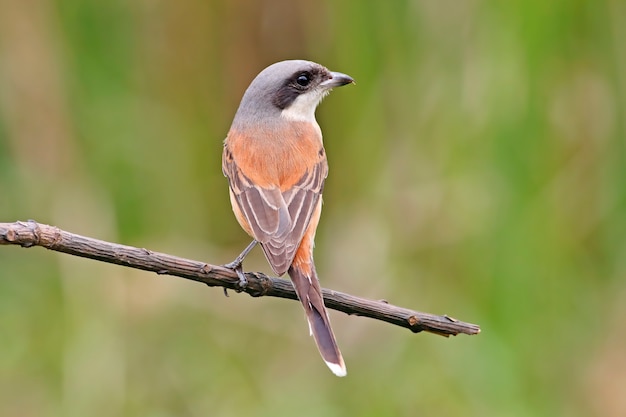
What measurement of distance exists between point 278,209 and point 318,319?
2.01ft

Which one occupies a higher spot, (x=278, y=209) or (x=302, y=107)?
(x=302, y=107)

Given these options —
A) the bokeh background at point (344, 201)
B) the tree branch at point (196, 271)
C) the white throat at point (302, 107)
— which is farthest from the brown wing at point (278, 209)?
the bokeh background at point (344, 201)

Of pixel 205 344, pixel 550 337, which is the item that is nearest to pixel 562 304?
pixel 550 337

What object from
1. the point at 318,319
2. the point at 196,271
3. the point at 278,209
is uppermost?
the point at 196,271

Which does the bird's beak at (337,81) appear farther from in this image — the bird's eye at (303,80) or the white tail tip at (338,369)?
the white tail tip at (338,369)

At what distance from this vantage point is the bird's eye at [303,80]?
14.7ft

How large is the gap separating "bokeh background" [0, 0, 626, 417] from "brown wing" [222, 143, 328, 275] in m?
1.28

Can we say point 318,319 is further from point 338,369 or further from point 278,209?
point 278,209

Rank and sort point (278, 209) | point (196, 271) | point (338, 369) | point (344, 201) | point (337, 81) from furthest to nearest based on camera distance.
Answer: point (344, 201) < point (337, 81) < point (278, 209) < point (338, 369) < point (196, 271)

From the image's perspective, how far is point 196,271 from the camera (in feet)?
9.64

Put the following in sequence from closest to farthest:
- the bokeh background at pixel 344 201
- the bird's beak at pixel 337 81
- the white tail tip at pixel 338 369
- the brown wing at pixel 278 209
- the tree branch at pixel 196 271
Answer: the tree branch at pixel 196 271 < the white tail tip at pixel 338 369 < the brown wing at pixel 278 209 < the bird's beak at pixel 337 81 < the bokeh background at pixel 344 201

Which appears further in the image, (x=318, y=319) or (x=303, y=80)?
(x=303, y=80)

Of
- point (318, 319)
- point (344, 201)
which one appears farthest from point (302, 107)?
point (318, 319)

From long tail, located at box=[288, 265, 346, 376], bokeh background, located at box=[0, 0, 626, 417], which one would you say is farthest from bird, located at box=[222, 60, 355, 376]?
bokeh background, located at box=[0, 0, 626, 417]
